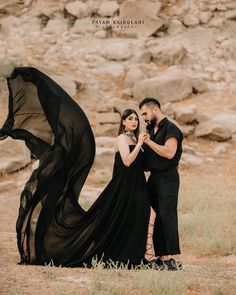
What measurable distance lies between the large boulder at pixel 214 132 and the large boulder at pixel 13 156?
465cm

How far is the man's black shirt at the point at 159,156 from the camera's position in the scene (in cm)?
611

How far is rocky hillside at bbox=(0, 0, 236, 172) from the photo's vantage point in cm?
1659

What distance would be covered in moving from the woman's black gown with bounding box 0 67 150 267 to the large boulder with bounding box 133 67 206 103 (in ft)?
36.2

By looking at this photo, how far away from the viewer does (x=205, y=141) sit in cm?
1556

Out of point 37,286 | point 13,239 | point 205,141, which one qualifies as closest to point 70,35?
point 205,141

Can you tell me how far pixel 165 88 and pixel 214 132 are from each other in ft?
8.39

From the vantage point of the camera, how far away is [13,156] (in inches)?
520

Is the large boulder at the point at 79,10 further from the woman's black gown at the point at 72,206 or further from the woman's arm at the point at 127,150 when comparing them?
the woman's arm at the point at 127,150

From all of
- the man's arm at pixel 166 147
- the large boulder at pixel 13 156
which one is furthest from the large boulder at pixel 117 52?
the man's arm at pixel 166 147

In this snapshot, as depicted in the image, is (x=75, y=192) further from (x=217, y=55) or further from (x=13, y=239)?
(x=217, y=55)

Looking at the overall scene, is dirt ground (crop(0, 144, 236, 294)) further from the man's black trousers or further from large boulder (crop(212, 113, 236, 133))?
large boulder (crop(212, 113, 236, 133))

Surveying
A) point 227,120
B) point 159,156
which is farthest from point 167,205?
point 227,120

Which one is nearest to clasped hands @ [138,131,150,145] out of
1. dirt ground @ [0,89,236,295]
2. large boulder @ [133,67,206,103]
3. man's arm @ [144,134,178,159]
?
man's arm @ [144,134,178,159]

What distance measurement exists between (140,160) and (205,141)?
31.3 feet
